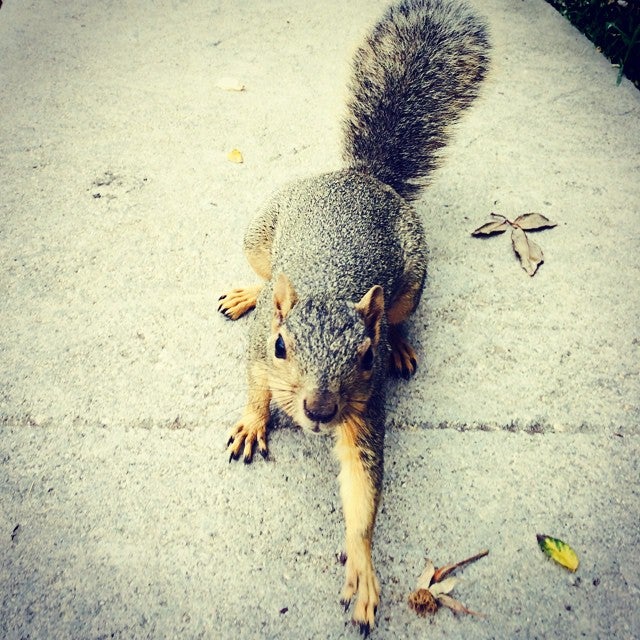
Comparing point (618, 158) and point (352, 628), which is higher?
point (618, 158)

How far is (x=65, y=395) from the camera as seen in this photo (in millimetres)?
2109

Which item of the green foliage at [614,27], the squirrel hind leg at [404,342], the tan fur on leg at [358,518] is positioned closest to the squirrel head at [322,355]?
the tan fur on leg at [358,518]

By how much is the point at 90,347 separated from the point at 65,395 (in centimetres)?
24

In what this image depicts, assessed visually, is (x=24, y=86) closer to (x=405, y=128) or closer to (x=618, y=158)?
(x=405, y=128)

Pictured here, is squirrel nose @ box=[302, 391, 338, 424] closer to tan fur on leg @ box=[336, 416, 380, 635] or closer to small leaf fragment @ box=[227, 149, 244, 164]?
tan fur on leg @ box=[336, 416, 380, 635]

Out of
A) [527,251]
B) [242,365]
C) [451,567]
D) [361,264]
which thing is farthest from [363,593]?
[527,251]

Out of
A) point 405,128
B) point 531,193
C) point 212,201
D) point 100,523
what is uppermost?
point 405,128

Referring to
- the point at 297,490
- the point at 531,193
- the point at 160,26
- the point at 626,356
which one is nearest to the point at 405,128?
the point at 531,193

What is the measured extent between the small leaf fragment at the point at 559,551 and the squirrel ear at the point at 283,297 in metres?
1.17

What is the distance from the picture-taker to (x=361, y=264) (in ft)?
6.45

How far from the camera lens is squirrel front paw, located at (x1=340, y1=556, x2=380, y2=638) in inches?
63.6

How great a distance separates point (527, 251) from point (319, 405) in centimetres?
168

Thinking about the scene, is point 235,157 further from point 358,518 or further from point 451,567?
point 451,567

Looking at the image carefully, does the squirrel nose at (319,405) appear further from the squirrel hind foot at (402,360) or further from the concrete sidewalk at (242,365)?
the squirrel hind foot at (402,360)
